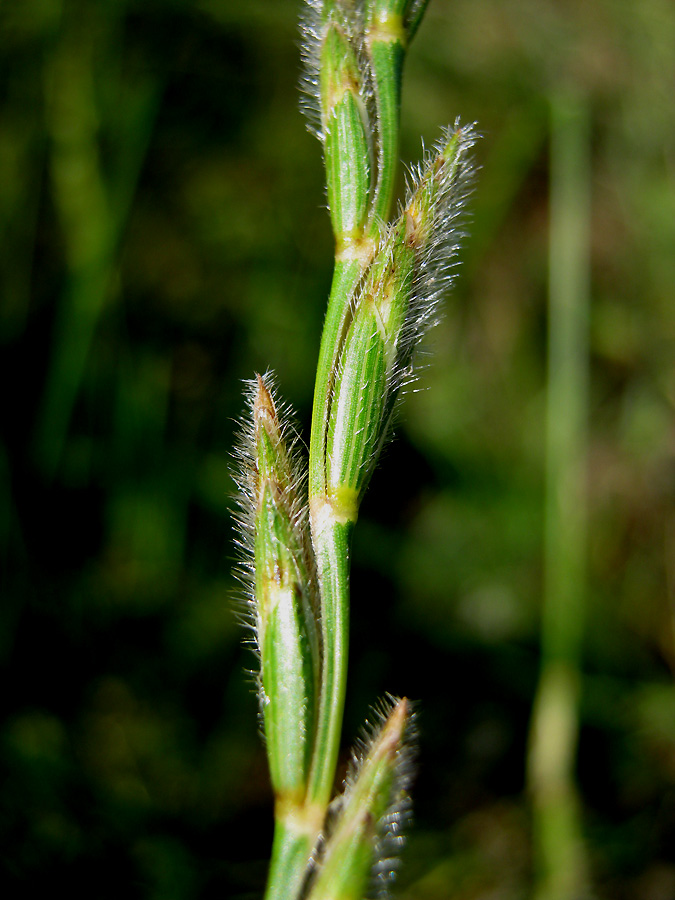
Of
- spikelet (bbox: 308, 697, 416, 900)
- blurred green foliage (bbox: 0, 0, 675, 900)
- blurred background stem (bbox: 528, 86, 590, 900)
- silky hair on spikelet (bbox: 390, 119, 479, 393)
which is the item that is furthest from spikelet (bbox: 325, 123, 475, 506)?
blurred background stem (bbox: 528, 86, 590, 900)

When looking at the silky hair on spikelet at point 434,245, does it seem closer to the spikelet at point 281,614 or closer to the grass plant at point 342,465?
the grass plant at point 342,465

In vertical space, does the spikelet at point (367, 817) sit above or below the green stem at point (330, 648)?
below

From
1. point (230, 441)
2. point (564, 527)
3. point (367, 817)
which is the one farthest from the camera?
point (564, 527)

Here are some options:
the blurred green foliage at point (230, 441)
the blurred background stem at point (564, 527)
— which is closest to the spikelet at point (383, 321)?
the blurred green foliage at point (230, 441)

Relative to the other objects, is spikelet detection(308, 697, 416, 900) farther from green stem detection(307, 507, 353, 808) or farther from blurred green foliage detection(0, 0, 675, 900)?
blurred green foliage detection(0, 0, 675, 900)

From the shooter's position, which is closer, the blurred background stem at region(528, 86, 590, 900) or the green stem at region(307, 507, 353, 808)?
the green stem at region(307, 507, 353, 808)

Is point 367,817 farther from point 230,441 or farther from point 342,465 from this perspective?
point 230,441

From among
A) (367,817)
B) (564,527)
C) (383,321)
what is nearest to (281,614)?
(367,817)
